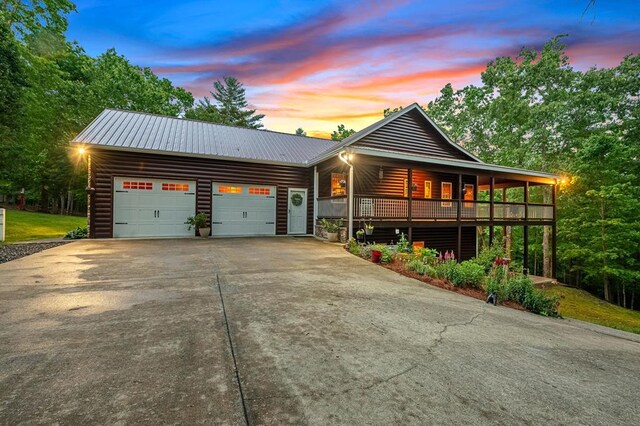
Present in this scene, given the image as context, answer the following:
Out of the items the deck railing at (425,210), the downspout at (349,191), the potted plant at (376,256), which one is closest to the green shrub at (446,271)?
the potted plant at (376,256)

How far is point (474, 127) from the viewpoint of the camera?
23078 millimetres

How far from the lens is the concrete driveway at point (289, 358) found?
1.68 metres

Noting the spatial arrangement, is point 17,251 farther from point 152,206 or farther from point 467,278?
point 467,278

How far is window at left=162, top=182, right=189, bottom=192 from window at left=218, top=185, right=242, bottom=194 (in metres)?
1.27

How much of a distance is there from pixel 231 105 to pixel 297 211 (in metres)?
31.7

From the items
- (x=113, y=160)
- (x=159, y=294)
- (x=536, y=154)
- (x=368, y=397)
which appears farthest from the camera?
(x=536, y=154)

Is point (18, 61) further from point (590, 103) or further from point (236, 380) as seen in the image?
point (590, 103)

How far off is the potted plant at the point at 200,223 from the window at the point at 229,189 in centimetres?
125

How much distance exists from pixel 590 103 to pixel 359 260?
65.7 feet

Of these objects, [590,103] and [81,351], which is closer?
[81,351]

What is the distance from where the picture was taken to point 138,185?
1047 cm

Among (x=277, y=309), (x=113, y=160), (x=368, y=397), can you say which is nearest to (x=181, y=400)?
(x=368, y=397)

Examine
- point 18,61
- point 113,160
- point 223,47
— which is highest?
point 223,47

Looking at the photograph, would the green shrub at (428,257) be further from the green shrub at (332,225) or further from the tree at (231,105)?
the tree at (231,105)
